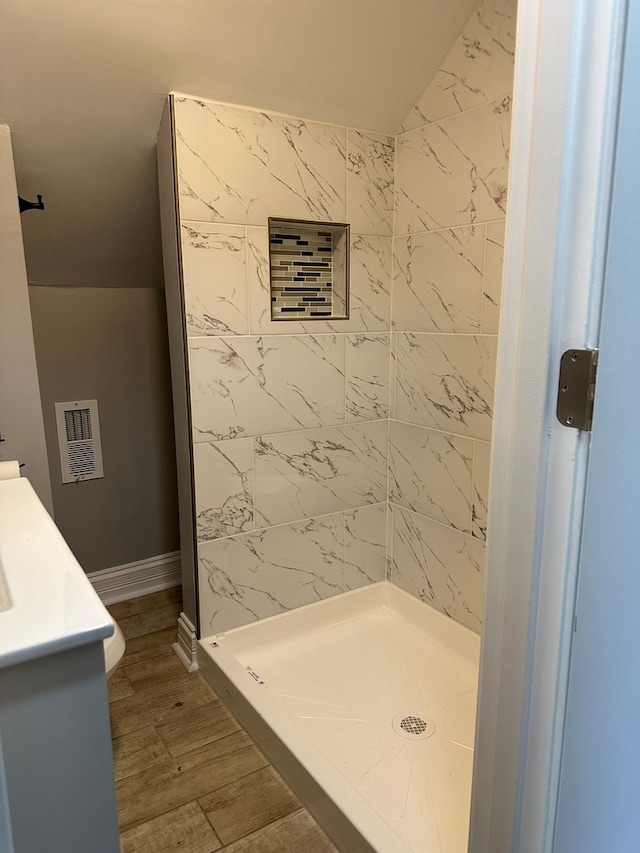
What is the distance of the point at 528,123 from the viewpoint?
74 cm

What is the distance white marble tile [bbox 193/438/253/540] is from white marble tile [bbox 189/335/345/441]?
6cm

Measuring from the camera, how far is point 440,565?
7.34ft

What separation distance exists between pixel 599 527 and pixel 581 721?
293 mm

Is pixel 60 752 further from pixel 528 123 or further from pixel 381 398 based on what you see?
pixel 381 398

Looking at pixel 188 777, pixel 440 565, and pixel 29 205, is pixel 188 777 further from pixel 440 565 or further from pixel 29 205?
pixel 29 205

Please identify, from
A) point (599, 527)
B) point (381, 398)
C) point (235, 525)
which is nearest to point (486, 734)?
point (599, 527)

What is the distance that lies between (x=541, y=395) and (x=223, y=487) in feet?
4.83

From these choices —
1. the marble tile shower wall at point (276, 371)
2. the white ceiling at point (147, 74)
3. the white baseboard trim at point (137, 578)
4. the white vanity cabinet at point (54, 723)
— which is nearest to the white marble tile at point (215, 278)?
the marble tile shower wall at point (276, 371)

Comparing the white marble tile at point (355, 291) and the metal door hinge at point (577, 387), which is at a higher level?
the white marble tile at point (355, 291)

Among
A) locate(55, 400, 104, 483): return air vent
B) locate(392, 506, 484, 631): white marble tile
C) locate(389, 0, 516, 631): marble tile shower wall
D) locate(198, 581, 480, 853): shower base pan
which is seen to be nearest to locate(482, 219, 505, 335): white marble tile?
locate(389, 0, 516, 631): marble tile shower wall

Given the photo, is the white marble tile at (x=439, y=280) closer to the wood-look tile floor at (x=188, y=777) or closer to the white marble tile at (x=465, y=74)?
the white marble tile at (x=465, y=74)

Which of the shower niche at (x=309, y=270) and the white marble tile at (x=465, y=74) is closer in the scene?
the white marble tile at (x=465, y=74)

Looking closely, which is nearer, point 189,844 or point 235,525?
point 189,844

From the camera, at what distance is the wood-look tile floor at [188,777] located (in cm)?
148
